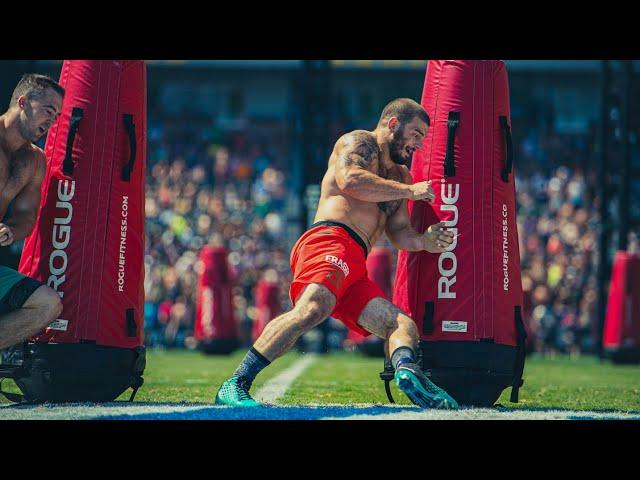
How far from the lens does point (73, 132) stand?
5.58 m

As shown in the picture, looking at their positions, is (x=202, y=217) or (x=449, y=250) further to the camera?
(x=202, y=217)

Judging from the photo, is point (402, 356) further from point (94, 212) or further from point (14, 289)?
point (14, 289)

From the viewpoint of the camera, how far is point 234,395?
511cm

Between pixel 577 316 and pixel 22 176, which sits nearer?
pixel 22 176

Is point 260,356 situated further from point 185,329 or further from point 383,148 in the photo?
point 185,329

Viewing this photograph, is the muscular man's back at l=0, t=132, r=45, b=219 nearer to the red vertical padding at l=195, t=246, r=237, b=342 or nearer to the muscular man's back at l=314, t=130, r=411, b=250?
the muscular man's back at l=314, t=130, r=411, b=250

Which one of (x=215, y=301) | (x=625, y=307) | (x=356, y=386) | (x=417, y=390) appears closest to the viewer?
(x=417, y=390)

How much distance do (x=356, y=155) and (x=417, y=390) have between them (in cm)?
124

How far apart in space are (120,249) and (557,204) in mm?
18219

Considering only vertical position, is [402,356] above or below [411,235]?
below

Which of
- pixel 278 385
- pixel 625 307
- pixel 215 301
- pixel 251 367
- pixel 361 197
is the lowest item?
pixel 278 385

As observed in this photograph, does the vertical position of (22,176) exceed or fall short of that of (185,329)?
it exceeds it

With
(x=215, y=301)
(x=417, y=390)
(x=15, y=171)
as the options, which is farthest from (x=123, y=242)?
(x=215, y=301)
